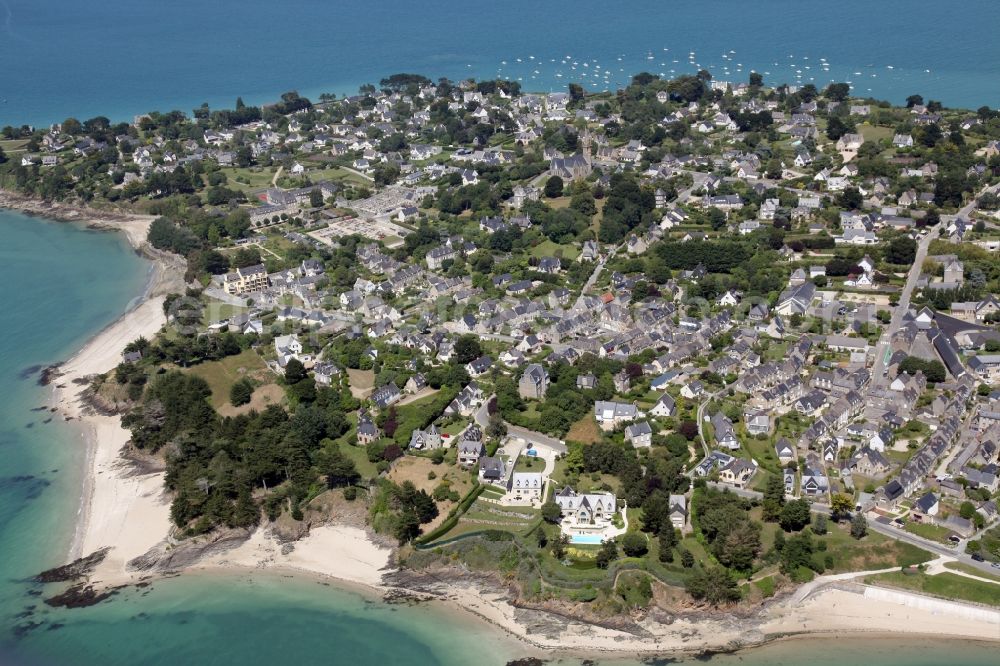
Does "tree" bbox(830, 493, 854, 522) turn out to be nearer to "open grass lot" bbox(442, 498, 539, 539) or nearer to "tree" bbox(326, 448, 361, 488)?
"open grass lot" bbox(442, 498, 539, 539)

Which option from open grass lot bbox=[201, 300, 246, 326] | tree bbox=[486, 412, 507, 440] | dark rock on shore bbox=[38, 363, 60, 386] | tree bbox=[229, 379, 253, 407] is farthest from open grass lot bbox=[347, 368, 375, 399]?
dark rock on shore bbox=[38, 363, 60, 386]

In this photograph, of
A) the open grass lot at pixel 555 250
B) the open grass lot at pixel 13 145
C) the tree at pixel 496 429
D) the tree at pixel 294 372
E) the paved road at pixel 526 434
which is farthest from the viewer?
the open grass lot at pixel 13 145

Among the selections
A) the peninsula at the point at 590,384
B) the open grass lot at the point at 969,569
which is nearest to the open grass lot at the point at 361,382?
the peninsula at the point at 590,384

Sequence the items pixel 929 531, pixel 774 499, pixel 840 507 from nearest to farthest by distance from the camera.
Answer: pixel 929 531, pixel 840 507, pixel 774 499

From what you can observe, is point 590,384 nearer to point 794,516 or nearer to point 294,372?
point 794,516

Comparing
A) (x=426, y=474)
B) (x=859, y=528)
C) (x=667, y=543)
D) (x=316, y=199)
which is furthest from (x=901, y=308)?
(x=316, y=199)

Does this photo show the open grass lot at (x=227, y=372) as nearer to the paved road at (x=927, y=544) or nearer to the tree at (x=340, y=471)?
the tree at (x=340, y=471)
